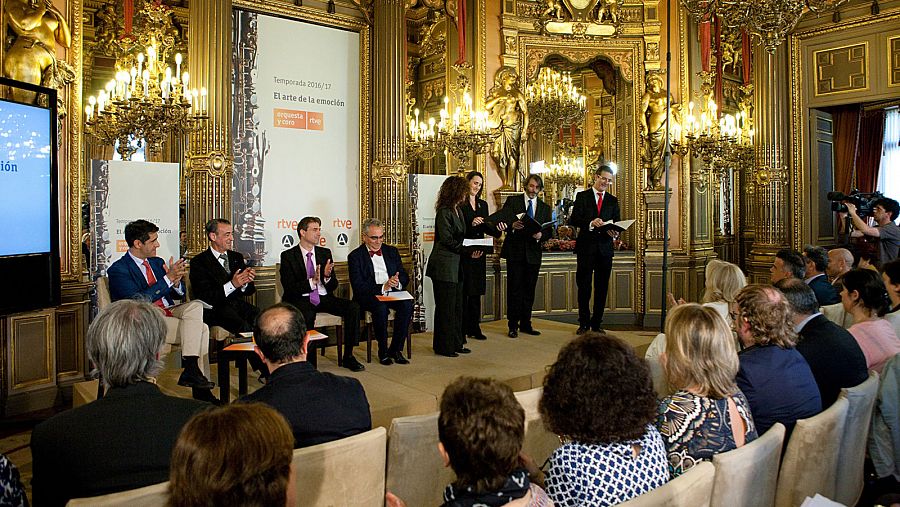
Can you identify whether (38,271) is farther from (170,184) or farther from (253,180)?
(253,180)

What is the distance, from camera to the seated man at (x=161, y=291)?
185 inches

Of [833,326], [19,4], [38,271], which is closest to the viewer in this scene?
[833,326]

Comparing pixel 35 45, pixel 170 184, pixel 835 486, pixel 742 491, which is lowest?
pixel 835 486

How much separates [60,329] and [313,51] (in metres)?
3.63

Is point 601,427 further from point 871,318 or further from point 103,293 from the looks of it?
point 103,293

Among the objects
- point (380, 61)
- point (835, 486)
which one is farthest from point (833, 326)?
point (380, 61)

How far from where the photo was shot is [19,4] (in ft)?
16.4

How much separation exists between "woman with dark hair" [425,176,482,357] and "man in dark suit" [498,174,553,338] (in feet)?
3.31

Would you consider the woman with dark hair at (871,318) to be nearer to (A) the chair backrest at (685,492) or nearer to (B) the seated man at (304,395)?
(A) the chair backrest at (685,492)

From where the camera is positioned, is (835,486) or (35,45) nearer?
(835,486)

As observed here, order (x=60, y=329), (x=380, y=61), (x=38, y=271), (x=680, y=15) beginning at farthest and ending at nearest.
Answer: (x=680, y=15), (x=380, y=61), (x=60, y=329), (x=38, y=271)

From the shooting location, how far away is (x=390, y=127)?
7.49 m

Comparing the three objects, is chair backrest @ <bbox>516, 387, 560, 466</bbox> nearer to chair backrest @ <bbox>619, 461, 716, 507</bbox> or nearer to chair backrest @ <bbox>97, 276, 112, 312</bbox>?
chair backrest @ <bbox>619, 461, 716, 507</bbox>

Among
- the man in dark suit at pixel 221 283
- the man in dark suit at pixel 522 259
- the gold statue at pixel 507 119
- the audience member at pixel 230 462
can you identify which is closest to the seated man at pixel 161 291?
the man in dark suit at pixel 221 283
